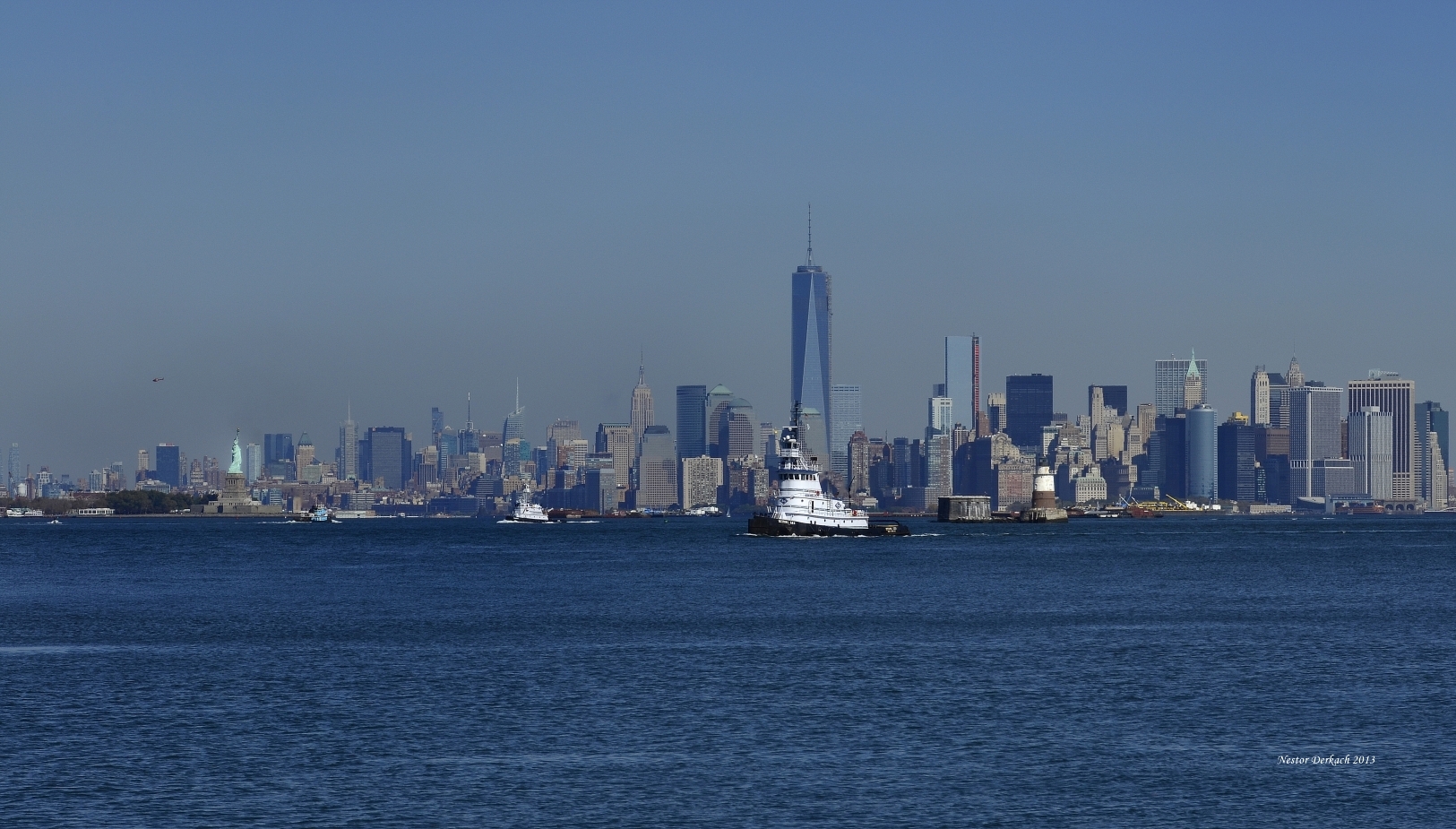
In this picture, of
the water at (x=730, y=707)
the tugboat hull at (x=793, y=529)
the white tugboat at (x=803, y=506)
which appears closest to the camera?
the water at (x=730, y=707)

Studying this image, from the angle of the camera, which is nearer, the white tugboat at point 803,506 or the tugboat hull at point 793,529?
the white tugboat at point 803,506

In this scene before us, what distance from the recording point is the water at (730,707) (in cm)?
3744

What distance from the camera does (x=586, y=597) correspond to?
93.8 m

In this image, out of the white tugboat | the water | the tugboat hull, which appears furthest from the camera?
the tugboat hull

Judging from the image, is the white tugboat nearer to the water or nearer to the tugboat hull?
the tugboat hull

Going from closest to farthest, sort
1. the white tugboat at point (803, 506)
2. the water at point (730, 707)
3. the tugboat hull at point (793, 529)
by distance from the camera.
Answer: the water at point (730, 707) < the white tugboat at point (803, 506) < the tugboat hull at point (793, 529)

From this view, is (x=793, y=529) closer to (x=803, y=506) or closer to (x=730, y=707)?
(x=803, y=506)

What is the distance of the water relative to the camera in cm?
3744

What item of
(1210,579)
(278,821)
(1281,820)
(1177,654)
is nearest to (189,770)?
(278,821)

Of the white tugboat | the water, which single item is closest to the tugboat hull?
the white tugboat

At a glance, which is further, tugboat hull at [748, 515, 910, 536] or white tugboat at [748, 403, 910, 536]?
tugboat hull at [748, 515, 910, 536]

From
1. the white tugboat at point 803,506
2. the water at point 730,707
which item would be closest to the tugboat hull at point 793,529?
the white tugboat at point 803,506

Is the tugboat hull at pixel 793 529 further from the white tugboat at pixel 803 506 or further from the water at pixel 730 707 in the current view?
the water at pixel 730 707

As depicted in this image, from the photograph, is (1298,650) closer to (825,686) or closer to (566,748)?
(825,686)
